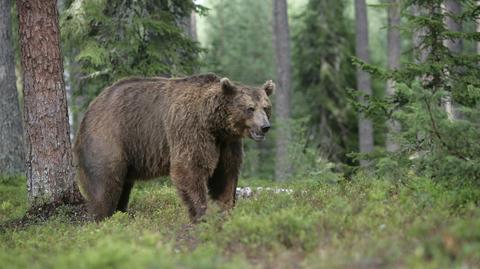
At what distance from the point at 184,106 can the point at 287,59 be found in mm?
17370

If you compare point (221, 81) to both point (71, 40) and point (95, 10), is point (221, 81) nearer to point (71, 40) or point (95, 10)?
point (95, 10)

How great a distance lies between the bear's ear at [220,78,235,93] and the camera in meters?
9.48

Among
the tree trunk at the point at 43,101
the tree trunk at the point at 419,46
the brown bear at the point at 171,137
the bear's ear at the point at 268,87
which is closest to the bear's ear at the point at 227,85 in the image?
the brown bear at the point at 171,137

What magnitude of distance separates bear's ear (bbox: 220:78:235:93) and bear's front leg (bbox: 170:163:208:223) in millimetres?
1191

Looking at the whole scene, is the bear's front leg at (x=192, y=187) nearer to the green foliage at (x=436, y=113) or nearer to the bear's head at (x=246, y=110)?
the bear's head at (x=246, y=110)

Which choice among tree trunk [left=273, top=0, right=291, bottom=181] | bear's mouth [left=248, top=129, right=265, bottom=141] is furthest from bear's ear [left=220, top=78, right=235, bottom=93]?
tree trunk [left=273, top=0, right=291, bottom=181]

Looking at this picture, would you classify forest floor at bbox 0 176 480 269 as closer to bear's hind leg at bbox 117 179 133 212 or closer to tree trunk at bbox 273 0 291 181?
bear's hind leg at bbox 117 179 133 212

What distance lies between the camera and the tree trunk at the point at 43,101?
35.3 feet

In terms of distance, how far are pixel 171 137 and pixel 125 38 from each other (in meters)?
6.53

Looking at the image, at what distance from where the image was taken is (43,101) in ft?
35.6

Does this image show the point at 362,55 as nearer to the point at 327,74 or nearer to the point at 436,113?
the point at 327,74

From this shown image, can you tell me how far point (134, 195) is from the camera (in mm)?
13250

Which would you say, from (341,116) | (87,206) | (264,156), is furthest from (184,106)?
(264,156)

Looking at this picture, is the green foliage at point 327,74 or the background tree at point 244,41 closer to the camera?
the green foliage at point 327,74
